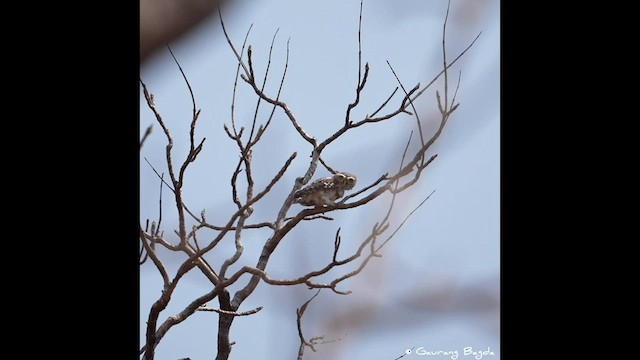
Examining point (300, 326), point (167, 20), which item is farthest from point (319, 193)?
point (167, 20)

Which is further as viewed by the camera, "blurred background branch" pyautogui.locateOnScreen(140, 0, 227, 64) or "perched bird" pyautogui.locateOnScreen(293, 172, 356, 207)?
"perched bird" pyautogui.locateOnScreen(293, 172, 356, 207)

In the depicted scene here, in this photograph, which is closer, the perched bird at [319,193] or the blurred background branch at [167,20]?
the blurred background branch at [167,20]

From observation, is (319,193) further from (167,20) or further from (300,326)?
(167,20)

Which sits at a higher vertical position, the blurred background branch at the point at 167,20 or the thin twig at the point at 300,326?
the blurred background branch at the point at 167,20

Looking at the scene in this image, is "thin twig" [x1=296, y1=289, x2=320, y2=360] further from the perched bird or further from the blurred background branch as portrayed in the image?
the blurred background branch

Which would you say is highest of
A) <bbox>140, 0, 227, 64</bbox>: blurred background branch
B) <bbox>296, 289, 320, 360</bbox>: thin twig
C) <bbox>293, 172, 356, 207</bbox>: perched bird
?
<bbox>293, 172, 356, 207</bbox>: perched bird

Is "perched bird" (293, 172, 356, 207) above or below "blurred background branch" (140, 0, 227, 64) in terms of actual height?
above

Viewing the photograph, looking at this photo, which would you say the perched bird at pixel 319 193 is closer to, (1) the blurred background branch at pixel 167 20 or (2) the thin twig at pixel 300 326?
(2) the thin twig at pixel 300 326

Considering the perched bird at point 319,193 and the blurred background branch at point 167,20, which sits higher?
the perched bird at point 319,193

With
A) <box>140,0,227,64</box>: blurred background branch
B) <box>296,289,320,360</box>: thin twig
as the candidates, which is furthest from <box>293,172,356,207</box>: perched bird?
<box>140,0,227,64</box>: blurred background branch

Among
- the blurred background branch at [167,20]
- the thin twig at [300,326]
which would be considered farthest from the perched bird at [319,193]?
the blurred background branch at [167,20]

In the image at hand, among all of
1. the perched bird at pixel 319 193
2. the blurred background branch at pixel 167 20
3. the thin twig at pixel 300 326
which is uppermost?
the perched bird at pixel 319 193

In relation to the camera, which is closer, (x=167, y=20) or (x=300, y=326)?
(x=167, y=20)
